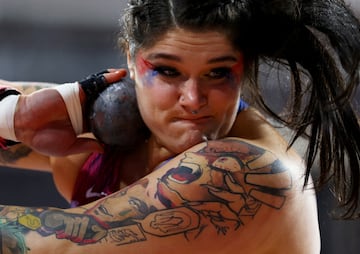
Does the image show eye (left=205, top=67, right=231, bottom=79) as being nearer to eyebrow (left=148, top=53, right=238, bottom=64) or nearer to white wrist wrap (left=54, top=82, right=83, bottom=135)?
eyebrow (left=148, top=53, right=238, bottom=64)

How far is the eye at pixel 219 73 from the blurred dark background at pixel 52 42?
1.05m

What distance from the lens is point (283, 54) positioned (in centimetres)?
126

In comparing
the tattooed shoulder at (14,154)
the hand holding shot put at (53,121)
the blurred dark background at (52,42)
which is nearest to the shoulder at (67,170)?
the tattooed shoulder at (14,154)

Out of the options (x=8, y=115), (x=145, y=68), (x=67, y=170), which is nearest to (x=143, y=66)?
(x=145, y=68)

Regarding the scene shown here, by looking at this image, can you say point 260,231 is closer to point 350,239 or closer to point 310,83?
point 310,83

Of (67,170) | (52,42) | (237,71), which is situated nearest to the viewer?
(237,71)

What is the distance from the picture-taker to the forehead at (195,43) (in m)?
1.20

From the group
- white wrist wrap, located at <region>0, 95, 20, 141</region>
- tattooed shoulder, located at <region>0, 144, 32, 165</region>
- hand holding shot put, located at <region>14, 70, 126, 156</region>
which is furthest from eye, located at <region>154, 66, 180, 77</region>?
tattooed shoulder, located at <region>0, 144, 32, 165</region>

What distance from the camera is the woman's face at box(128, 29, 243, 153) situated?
120cm

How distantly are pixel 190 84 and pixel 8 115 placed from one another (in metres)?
0.28

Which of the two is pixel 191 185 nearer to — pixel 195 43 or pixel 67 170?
pixel 195 43

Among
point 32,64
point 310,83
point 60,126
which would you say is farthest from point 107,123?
point 32,64

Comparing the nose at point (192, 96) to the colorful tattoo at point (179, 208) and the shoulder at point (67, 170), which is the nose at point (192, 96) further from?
the shoulder at point (67, 170)

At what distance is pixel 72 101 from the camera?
1289 mm
